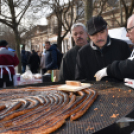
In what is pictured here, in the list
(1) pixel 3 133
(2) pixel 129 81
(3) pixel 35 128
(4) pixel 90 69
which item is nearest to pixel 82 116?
(3) pixel 35 128

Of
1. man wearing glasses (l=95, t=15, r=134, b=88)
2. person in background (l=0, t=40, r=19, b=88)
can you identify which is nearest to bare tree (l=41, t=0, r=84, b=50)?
person in background (l=0, t=40, r=19, b=88)

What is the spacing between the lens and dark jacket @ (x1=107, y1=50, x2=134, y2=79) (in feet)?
5.32

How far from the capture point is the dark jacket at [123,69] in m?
1.62

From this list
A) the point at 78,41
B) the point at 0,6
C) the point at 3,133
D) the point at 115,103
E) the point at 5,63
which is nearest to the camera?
the point at 3,133

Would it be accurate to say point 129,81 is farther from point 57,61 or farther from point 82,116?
point 57,61

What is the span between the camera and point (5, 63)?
12.0 ft

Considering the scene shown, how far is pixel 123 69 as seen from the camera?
1.64 meters

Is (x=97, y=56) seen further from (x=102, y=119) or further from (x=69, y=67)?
(x=102, y=119)

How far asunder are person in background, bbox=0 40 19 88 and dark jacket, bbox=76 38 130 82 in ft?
6.71

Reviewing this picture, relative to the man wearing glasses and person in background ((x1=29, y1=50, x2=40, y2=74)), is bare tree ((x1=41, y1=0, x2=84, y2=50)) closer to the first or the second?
person in background ((x1=29, y1=50, x2=40, y2=74))

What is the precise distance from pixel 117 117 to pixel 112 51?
1.44m

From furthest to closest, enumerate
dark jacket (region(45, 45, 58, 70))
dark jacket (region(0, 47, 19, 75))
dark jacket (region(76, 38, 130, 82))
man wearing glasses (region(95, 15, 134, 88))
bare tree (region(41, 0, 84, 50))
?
bare tree (region(41, 0, 84, 50)) < dark jacket (region(45, 45, 58, 70)) < dark jacket (region(0, 47, 19, 75)) < dark jacket (region(76, 38, 130, 82)) < man wearing glasses (region(95, 15, 134, 88))

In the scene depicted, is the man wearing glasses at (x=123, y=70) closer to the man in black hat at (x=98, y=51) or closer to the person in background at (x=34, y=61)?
the man in black hat at (x=98, y=51)

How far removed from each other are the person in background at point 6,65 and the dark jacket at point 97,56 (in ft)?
6.71
